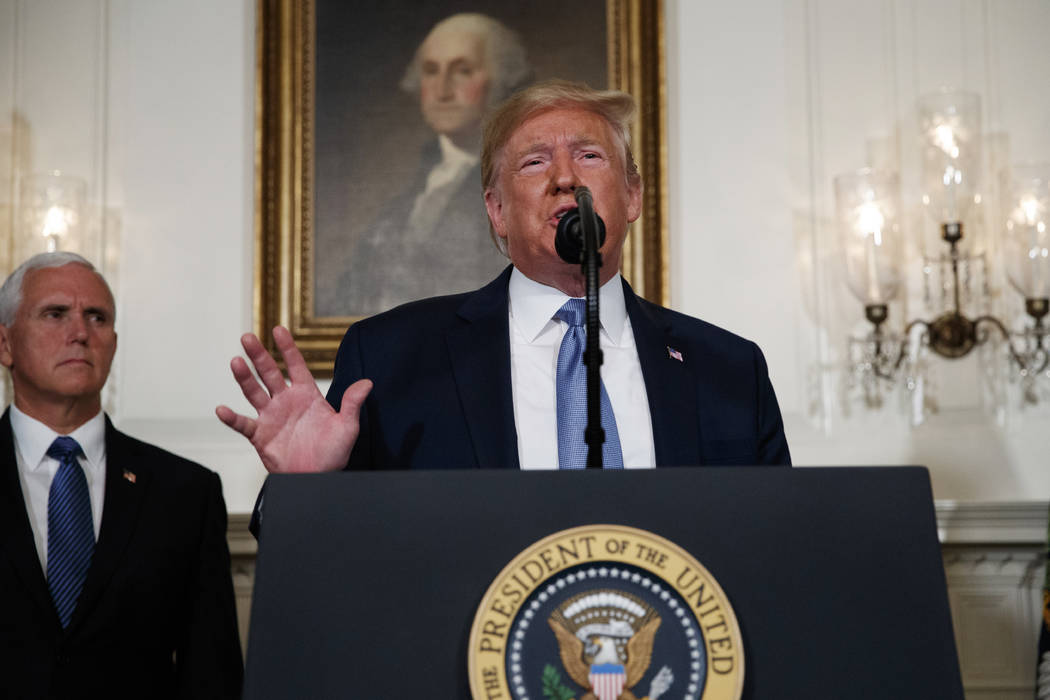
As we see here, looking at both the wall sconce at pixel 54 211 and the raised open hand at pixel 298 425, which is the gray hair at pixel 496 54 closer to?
the wall sconce at pixel 54 211

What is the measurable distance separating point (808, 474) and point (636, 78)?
3111 mm

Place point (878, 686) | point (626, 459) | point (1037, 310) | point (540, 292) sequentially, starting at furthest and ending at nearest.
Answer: point (1037, 310) → point (540, 292) → point (626, 459) → point (878, 686)

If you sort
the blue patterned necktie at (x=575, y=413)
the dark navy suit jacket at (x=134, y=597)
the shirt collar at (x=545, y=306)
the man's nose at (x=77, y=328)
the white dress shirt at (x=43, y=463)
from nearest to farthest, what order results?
1. the blue patterned necktie at (x=575, y=413)
2. the shirt collar at (x=545, y=306)
3. the dark navy suit jacket at (x=134, y=597)
4. the white dress shirt at (x=43, y=463)
5. the man's nose at (x=77, y=328)

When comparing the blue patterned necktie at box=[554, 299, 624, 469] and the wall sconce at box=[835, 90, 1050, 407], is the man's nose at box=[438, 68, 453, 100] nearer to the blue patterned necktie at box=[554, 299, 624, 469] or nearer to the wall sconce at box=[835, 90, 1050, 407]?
the wall sconce at box=[835, 90, 1050, 407]

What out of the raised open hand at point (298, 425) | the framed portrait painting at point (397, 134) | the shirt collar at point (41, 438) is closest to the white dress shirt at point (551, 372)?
the raised open hand at point (298, 425)

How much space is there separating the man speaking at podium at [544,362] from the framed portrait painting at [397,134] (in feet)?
5.72

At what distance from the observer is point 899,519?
1.14 m

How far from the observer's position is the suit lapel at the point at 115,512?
9.29ft

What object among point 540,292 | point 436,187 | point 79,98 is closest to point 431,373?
point 540,292

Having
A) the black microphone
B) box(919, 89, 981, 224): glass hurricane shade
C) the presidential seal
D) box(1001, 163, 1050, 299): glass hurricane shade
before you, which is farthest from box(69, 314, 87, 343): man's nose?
box(1001, 163, 1050, 299): glass hurricane shade

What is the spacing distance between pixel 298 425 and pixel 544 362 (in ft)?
1.95

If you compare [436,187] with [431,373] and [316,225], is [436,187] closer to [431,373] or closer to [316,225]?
[316,225]

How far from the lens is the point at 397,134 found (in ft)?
13.4

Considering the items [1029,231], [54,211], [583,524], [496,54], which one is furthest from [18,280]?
[1029,231]
